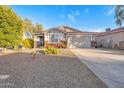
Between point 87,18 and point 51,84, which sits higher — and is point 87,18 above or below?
above

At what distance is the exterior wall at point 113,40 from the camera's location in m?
24.7

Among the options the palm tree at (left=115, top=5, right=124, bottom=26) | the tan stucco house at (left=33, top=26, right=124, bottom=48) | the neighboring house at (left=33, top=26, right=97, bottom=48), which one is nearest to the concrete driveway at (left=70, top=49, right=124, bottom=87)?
the palm tree at (left=115, top=5, right=124, bottom=26)

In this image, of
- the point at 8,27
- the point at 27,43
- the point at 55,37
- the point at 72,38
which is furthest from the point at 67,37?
the point at 8,27

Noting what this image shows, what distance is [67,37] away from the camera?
2809 centimetres

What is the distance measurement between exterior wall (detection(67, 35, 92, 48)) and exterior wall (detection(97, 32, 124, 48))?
395 cm

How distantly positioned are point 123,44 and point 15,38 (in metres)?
16.4

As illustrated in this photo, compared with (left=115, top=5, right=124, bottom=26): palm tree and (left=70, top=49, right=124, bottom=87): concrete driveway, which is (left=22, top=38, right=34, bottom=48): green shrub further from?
(left=70, top=49, right=124, bottom=87): concrete driveway

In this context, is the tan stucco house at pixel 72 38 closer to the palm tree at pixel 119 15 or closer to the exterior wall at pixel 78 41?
the exterior wall at pixel 78 41

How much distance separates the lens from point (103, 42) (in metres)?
32.9

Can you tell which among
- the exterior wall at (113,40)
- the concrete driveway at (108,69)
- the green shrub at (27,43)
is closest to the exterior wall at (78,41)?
the exterior wall at (113,40)

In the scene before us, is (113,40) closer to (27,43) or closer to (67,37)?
(67,37)

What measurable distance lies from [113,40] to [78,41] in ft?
20.5

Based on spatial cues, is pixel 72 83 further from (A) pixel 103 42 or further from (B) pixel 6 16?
(A) pixel 103 42
